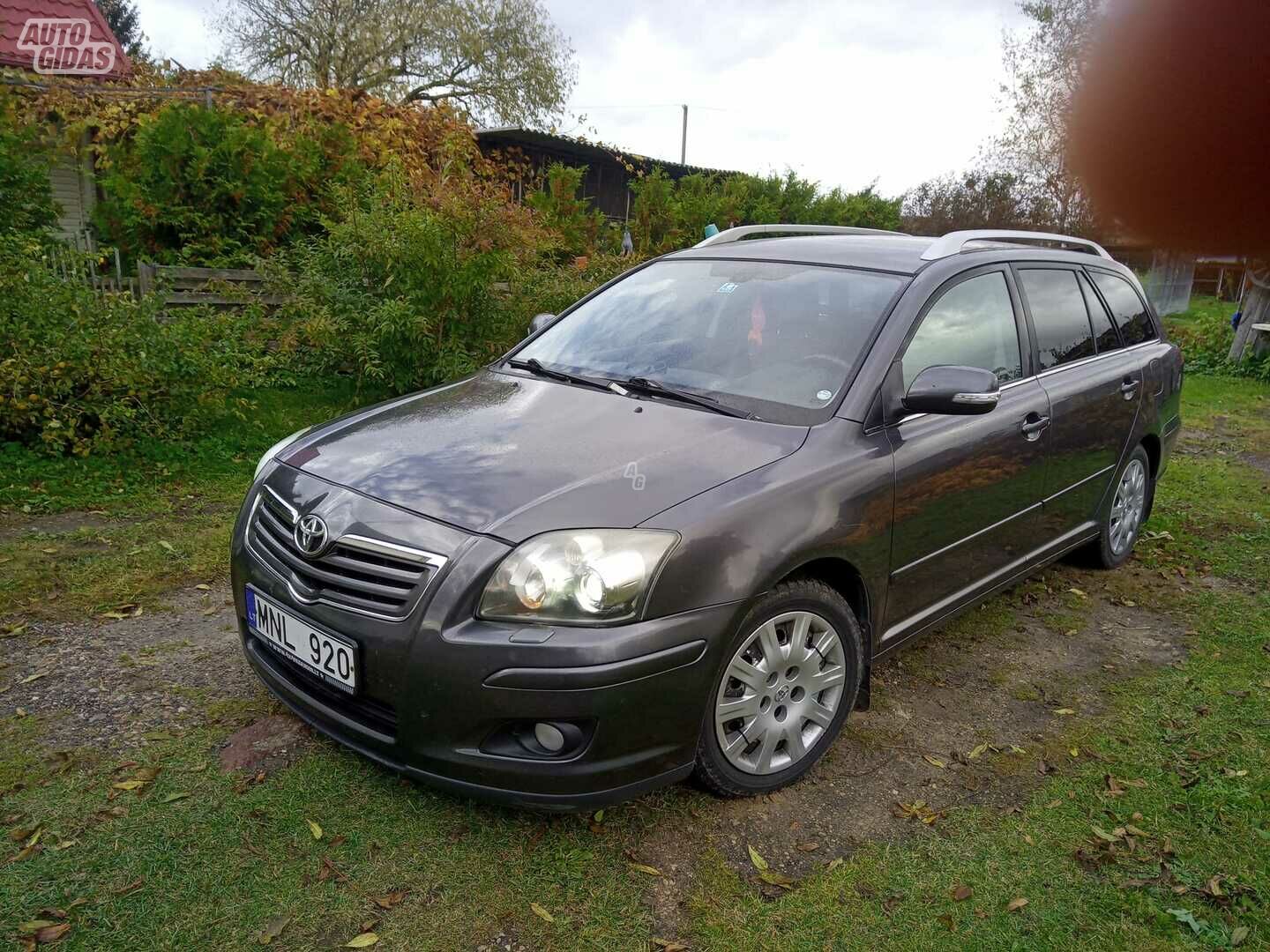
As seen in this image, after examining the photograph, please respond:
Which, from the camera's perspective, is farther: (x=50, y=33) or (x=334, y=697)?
(x=50, y=33)

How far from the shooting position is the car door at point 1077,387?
4.17m

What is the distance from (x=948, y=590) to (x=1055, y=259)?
68.8 inches

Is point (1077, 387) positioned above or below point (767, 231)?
below

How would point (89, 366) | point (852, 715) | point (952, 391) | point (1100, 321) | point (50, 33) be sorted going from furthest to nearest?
point (50, 33), point (89, 366), point (1100, 321), point (852, 715), point (952, 391)

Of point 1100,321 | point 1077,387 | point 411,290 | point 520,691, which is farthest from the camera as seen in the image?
point 411,290

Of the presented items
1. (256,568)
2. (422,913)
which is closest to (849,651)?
(422,913)

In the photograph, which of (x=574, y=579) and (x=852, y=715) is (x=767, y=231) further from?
(x=574, y=579)

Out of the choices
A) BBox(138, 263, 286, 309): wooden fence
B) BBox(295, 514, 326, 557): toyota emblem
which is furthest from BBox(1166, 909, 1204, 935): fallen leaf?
BBox(138, 263, 286, 309): wooden fence

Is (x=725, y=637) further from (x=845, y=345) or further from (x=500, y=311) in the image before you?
(x=500, y=311)

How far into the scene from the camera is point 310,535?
9.41ft

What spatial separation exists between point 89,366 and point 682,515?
4.63 meters

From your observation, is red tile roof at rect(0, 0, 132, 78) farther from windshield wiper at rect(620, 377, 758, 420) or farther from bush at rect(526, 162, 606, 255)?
windshield wiper at rect(620, 377, 758, 420)

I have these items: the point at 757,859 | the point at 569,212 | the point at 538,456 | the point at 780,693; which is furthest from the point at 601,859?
the point at 569,212

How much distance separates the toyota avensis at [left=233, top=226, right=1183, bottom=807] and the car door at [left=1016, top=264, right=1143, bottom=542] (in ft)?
0.08
